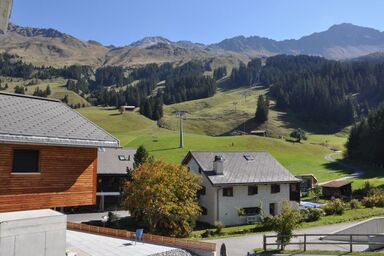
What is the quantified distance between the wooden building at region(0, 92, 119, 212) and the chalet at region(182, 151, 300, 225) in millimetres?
29483

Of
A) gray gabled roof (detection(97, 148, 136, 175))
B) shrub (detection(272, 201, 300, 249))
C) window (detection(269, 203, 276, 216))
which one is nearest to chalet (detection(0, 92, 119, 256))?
shrub (detection(272, 201, 300, 249))

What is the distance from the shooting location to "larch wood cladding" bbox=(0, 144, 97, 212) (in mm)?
16688

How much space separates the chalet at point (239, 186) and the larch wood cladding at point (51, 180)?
2938 cm

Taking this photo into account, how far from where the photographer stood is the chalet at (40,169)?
52.4 feet

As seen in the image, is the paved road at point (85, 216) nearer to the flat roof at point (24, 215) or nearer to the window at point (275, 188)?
the window at point (275, 188)

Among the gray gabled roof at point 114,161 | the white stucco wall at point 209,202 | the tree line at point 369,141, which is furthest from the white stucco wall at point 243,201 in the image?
the tree line at point 369,141

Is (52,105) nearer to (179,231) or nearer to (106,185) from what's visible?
(179,231)

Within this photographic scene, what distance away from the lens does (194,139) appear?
120 meters

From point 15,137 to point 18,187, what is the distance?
2170 millimetres

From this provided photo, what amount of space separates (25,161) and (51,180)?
1.40 metres

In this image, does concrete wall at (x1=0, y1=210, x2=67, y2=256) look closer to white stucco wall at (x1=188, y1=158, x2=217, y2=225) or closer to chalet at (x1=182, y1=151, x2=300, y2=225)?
chalet at (x1=182, y1=151, x2=300, y2=225)

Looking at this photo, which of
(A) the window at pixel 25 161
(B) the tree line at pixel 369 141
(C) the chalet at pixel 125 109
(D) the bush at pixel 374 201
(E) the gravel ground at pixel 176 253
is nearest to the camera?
(A) the window at pixel 25 161

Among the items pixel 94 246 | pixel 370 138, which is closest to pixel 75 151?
pixel 94 246

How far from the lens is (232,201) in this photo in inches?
1927
